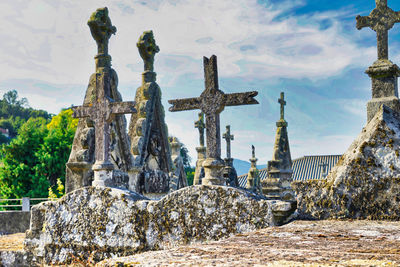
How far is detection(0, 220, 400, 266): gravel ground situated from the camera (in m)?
1.96

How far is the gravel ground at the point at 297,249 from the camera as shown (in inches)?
77.4

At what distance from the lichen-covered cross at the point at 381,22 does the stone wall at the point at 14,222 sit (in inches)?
299

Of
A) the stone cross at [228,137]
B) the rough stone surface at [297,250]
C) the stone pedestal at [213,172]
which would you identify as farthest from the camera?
the stone cross at [228,137]

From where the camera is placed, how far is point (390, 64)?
21.7ft

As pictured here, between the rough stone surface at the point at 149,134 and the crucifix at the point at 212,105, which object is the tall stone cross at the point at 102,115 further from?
the rough stone surface at the point at 149,134

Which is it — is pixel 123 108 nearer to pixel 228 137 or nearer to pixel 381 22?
pixel 381 22

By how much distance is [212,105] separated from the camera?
7.33 meters

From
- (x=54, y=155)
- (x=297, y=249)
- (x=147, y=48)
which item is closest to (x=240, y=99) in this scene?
(x=147, y=48)

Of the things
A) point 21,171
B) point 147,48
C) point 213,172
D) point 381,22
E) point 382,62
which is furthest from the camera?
point 21,171

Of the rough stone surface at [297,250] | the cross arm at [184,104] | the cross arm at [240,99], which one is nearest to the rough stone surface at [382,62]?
the cross arm at [240,99]

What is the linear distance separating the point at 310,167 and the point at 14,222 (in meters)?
39.7

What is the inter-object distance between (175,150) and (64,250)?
8.54 metres

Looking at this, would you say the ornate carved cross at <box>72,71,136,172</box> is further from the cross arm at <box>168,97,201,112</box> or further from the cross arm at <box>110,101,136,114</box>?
the cross arm at <box>168,97,201,112</box>

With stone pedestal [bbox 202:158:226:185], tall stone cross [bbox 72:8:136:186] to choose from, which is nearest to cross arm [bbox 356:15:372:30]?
stone pedestal [bbox 202:158:226:185]
